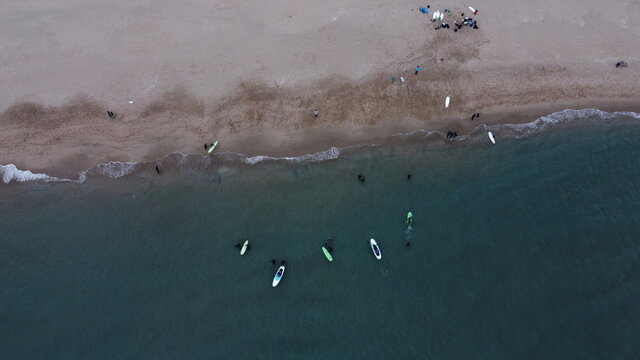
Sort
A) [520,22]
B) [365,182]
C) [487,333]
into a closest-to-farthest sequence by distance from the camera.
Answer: [487,333], [365,182], [520,22]

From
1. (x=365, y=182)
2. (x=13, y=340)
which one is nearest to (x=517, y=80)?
(x=365, y=182)

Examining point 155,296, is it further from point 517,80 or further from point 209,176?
point 517,80

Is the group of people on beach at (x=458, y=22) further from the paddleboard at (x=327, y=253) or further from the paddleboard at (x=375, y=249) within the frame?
the paddleboard at (x=327, y=253)

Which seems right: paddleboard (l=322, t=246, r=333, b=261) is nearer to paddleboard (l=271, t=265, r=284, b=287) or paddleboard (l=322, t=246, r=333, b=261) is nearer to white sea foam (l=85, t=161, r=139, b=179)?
paddleboard (l=271, t=265, r=284, b=287)

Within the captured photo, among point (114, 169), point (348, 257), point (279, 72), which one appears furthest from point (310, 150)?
point (114, 169)

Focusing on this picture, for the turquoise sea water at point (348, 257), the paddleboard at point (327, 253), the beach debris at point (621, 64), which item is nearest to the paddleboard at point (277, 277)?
the turquoise sea water at point (348, 257)

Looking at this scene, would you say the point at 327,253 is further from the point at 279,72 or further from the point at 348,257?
the point at 279,72

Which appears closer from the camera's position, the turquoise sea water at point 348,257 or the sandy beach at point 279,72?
the turquoise sea water at point 348,257

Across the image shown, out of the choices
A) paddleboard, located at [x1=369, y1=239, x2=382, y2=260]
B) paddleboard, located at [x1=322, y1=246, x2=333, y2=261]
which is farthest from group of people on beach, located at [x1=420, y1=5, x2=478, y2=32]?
paddleboard, located at [x1=322, y1=246, x2=333, y2=261]
